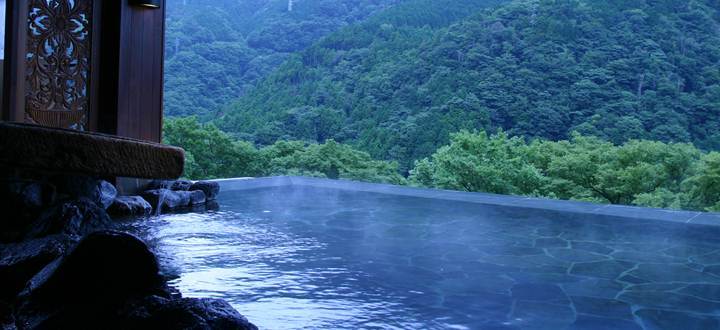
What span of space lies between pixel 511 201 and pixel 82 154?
5631 millimetres

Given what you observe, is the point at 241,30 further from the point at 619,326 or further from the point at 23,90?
the point at 619,326

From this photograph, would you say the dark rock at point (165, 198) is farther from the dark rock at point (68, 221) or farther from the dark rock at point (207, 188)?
the dark rock at point (68, 221)

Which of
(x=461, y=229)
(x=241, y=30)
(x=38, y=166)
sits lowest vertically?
(x=461, y=229)

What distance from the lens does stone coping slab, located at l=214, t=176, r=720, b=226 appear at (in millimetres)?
6133

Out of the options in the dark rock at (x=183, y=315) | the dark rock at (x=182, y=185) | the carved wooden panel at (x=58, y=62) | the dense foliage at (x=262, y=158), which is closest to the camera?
the dark rock at (x=183, y=315)

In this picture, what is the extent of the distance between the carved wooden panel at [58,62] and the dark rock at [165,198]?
2.70ft

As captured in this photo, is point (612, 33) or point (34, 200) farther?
point (612, 33)

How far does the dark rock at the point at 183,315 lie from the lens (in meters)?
2.33

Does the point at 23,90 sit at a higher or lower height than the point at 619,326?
higher

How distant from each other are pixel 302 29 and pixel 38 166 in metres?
22.0

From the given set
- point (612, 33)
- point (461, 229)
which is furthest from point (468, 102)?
point (461, 229)

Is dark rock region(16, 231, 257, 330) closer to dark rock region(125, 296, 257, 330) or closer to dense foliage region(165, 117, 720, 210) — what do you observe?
dark rock region(125, 296, 257, 330)

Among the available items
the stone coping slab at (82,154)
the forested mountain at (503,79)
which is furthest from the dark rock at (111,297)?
the forested mountain at (503,79)

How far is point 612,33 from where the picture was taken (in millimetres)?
19672
